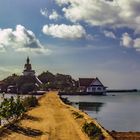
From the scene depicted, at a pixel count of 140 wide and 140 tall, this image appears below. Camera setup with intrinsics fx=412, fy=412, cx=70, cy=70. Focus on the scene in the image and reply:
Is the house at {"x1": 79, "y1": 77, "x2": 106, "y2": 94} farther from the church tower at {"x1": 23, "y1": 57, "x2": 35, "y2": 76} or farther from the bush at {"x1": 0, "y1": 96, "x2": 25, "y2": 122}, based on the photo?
the bush at {"x1": 0, "y1": 96, "x2": 25, "y2": 122}

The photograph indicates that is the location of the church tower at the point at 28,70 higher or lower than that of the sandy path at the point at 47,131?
higher

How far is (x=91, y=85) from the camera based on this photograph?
159750mm

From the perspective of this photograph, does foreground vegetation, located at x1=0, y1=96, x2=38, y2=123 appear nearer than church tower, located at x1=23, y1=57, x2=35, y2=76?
Yes

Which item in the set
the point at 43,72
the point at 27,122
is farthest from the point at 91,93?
the point at 27,122

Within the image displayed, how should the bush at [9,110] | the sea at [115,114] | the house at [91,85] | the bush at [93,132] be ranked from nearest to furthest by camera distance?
the bush at [93,132]
the bush at [9,110]
the sea at [115,114]
the house at [91,85]

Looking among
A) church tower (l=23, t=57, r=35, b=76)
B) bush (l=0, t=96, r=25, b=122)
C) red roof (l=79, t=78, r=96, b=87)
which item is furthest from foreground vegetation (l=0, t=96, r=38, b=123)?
church tower (l=23, t=57, r=35, b=76)

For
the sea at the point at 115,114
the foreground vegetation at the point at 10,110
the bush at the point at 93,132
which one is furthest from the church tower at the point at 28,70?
the bush at the point at 93,132

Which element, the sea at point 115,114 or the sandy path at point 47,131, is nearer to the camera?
the sandy path at point 47,131

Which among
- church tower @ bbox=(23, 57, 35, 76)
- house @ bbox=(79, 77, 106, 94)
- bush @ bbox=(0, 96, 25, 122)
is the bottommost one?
bush @ bbox=(0, 96, 25, 122)

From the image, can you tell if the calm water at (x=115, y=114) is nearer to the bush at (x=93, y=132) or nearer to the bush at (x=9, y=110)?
the bush at (x=9, y=110)

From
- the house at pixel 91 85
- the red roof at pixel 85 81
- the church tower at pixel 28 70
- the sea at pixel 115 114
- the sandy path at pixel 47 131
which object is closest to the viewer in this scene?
the sandy path at pixel 47 131

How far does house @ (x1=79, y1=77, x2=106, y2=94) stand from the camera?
15970 centimetres

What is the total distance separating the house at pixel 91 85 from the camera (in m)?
160

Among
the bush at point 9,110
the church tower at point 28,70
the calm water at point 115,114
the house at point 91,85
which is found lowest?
the calm water at point 115,114
